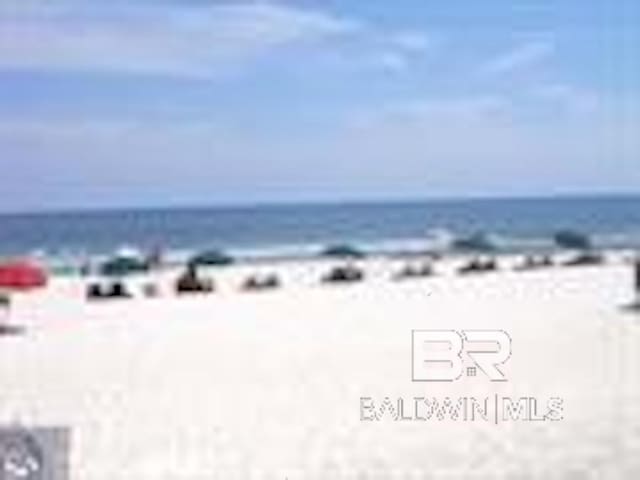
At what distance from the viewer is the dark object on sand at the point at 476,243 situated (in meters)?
4.24

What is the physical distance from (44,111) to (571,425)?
1438 millimetres

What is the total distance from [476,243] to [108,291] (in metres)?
1.60

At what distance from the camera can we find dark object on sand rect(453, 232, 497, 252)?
13.9ft

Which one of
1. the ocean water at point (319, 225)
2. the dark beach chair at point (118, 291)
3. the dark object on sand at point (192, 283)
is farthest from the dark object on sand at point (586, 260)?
the dark beach chair at point (118, 291)

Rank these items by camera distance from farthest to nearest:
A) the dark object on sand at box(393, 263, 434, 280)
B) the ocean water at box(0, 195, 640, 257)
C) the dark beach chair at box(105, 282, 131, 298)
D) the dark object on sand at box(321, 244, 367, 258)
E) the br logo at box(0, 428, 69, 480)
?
the dark object on sand at box(321, 244, 367, 258), the dark beach chair at box(105, 282, 131, 298), the dark object on sand at box(393, 263, 434, 280), the ocean water at box(0, 195, 640, 257), the br logo at box(0, 428, 69, 480)

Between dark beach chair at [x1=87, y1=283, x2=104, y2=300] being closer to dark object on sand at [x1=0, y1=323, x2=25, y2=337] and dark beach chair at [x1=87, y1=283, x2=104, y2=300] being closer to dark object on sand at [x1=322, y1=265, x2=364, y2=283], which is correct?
dark object on sand at [x1=0, y1=323, x2=25, y2=337]

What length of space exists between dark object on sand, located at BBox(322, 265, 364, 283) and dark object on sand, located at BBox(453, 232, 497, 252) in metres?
0.54

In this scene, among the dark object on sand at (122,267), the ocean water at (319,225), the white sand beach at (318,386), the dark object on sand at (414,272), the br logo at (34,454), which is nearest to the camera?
the br logo at (34,454)

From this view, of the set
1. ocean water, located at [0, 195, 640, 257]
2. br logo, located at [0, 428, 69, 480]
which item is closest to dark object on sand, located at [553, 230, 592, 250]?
ocean water, located at [0, 195, 640, 257]

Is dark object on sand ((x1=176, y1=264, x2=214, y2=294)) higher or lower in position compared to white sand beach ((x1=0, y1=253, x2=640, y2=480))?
higher

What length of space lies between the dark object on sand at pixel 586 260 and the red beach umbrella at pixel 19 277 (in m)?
1.55

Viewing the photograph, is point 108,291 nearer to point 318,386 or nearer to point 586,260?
point 318,386

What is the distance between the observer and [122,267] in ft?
12.9

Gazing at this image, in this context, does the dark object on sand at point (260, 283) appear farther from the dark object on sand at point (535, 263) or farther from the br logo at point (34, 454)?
the br logo at point (34, 454)
